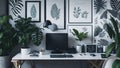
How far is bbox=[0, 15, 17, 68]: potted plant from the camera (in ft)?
14.5

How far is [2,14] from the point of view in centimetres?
472

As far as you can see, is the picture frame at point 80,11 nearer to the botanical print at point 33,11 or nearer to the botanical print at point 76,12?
the botanical print at point 76,12

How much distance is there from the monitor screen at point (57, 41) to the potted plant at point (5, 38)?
716mm

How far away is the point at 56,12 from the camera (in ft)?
16.1

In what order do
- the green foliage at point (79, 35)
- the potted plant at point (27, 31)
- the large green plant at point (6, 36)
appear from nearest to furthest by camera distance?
the large green plant at point (6, 36)
the potted plant at point (27, 31)
the green foliage at point (79, 35)

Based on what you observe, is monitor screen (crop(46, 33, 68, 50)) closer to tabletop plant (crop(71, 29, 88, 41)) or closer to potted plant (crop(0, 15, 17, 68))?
tabletop plant (crop(71, 29, 88, 41))

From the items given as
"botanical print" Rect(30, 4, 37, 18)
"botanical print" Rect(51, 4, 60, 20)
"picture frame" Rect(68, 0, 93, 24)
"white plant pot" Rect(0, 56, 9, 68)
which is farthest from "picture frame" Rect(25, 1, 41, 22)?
"white plant pot" Rect(0, 56, 9, 68)

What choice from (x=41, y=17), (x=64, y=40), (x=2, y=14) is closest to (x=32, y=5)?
(x=41, y=17)

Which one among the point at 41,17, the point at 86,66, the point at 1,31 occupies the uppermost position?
the point at 41,17

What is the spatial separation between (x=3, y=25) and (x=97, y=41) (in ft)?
A: 6.71

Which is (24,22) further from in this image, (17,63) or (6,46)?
(17,63)

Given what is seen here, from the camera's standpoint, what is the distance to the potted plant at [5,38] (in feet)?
14.5

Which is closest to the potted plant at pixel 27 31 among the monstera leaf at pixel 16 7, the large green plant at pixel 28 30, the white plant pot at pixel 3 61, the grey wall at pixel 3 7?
the large green plant at pixel 28 30

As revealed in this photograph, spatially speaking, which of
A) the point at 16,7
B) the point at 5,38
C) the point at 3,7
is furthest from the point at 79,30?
the point at 3,7
